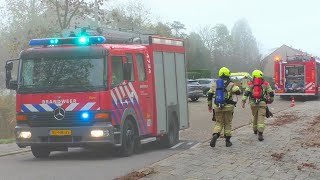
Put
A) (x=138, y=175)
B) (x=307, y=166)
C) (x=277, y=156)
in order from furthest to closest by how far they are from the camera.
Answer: (x=277, y=156) < (x=307, y=166) < (x=138, y=175)

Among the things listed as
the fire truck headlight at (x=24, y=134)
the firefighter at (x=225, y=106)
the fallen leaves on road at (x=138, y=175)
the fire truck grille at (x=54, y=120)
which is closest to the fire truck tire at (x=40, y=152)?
the fire truck headlight at (x=24, y=134)

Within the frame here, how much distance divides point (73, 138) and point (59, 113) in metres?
0.59

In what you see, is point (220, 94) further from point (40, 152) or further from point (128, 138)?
point (40, 152)

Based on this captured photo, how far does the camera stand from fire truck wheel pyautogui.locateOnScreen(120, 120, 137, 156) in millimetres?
11203

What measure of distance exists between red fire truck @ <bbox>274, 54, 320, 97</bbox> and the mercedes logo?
86.6ft

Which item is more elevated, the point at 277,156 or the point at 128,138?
the point at 128,138

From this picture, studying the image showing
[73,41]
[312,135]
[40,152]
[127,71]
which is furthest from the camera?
[312,135]

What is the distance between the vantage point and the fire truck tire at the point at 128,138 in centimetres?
1120

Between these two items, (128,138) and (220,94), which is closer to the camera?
(220,94)

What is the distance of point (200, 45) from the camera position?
7344 centimetres

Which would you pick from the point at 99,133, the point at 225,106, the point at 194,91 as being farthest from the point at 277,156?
the point at 194,91

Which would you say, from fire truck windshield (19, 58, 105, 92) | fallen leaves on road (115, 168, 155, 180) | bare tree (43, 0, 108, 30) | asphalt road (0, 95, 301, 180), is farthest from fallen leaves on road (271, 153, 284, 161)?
bare tree (43, 0, 108, 30)

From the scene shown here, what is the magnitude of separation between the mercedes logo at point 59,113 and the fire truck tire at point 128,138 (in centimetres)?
138

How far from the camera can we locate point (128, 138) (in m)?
11.4
